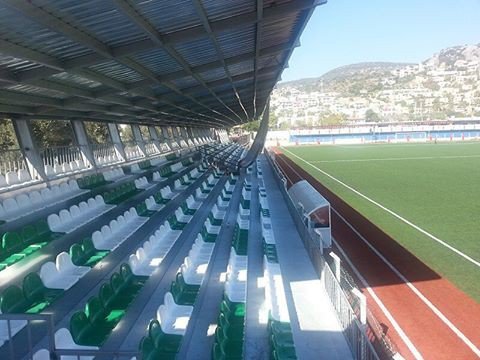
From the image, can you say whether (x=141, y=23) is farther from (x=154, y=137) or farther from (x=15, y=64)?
(x=154, y=137)

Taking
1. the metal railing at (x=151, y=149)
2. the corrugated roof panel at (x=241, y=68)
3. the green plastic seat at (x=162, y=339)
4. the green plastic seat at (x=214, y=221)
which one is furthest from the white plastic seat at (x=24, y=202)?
the metal railing at (x=151, y=149)

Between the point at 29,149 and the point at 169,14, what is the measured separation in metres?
8.60

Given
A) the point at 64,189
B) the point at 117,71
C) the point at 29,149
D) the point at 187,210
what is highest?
the point at 117,71

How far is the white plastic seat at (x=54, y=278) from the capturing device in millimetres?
6773

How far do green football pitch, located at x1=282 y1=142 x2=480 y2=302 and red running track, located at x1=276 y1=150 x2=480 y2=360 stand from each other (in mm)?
487

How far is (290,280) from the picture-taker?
898cm

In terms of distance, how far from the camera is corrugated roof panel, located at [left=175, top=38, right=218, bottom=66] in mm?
8667

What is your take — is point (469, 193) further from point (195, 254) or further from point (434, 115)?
point (434, 115)

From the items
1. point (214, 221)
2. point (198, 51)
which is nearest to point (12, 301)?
point (198, 51)

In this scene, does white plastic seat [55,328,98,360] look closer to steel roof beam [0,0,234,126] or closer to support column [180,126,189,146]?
steel roof beam [0,0,234,126]

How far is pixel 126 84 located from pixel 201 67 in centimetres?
176

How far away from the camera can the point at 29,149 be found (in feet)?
43.6

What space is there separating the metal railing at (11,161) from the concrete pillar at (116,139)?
725cm

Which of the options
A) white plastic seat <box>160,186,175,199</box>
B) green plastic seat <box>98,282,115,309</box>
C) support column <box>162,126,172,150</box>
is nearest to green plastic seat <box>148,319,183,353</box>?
green plastic seat <box>98,282,115,309</box>
